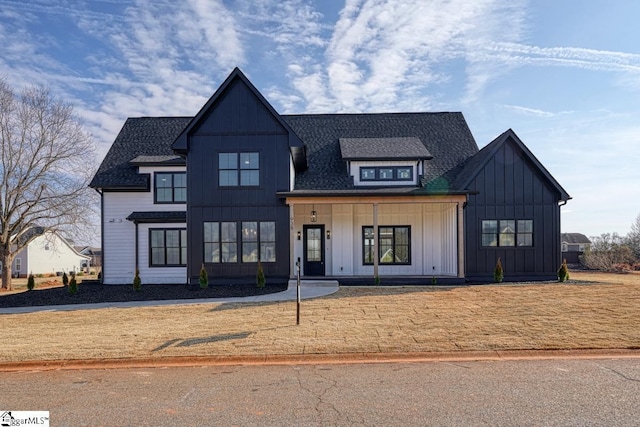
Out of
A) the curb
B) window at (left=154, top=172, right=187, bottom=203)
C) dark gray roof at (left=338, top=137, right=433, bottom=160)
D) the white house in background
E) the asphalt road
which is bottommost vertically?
the white house in background

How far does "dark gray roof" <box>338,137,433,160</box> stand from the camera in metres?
18.2

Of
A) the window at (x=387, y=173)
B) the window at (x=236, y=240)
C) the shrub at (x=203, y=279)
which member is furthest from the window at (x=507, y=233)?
the shrub at (x=203, y=279)

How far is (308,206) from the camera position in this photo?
18875 mm

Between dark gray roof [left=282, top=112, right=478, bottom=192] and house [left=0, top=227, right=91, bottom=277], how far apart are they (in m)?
30.4

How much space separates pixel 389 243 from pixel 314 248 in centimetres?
354

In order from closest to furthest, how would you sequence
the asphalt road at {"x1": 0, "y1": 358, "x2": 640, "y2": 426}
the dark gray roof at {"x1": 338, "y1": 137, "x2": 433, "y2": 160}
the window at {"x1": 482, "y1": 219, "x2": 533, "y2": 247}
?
the asphalt road at {"x1": 0, "y1": 358, "x2": 640, "y2": 426}
the window at {"x1": 482, "y1": 219, "x2": 533, "y2": 247}
the dark gray roof at {"x1": 338, "y1": 137, "x2": 433, "y2": 160}

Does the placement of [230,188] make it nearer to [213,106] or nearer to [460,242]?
[213,106]

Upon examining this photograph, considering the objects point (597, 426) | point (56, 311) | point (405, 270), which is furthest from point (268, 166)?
point (597, 426)

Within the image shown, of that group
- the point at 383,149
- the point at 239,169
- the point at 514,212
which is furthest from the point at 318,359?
the point at 514,212

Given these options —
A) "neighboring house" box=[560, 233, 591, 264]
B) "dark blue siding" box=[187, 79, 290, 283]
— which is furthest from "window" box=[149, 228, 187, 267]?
"neighboring house" box=[560, 233, 591, 264]

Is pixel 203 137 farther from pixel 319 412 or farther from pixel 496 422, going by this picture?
pixel 496 422

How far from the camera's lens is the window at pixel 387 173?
18.5 meters

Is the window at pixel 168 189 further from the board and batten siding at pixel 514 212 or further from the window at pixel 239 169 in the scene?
the board and batten siding at pixel 514 212

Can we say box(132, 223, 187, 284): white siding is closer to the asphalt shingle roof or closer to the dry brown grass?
the asphalt shingle roof
